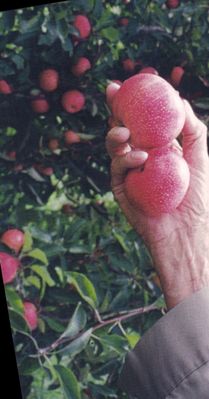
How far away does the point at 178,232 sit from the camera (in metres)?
2.07

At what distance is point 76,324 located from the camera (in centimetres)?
206

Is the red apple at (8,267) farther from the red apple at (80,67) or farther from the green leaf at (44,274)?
the red apple at (80,67)

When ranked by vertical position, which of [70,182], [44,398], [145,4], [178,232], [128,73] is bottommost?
[44,398]

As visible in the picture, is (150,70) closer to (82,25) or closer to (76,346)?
(82,25)

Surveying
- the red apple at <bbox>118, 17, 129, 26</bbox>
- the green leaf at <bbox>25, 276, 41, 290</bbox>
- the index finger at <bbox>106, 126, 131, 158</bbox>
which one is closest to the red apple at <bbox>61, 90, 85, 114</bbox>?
the index finger at <bbox>106, 126, 131, 158</bbox>

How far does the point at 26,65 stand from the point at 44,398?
868 millimetres

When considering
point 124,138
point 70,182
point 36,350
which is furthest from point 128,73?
point 36,350

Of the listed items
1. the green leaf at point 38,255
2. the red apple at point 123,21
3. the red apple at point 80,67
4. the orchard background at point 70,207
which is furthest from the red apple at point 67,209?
the red apple at point 123,21

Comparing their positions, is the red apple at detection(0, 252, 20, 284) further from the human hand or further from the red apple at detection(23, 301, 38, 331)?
the human hand

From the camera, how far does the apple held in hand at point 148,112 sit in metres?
2.03

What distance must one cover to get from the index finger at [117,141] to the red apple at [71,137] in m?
0.08

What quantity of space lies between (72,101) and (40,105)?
8 cm

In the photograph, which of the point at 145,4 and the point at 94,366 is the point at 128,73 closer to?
the point at 145,4

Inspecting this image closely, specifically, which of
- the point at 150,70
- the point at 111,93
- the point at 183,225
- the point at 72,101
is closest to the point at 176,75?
the point at 150,70
